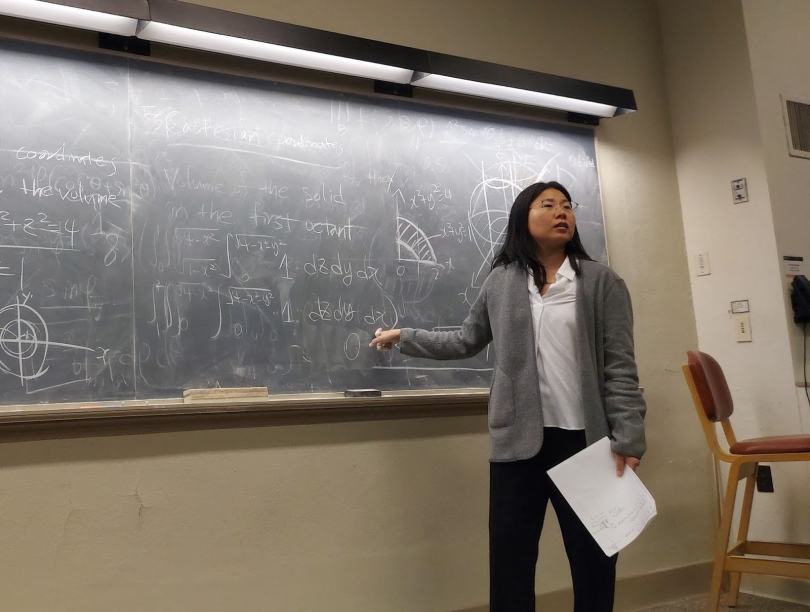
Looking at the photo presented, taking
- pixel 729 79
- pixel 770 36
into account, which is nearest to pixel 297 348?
pixel 729 79

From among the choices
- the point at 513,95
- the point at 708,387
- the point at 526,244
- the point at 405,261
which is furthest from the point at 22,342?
the point at 708,387

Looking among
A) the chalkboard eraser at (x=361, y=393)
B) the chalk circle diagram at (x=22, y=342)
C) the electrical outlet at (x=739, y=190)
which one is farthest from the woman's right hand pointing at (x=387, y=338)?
the electrical outlet at (x=739, y=190)

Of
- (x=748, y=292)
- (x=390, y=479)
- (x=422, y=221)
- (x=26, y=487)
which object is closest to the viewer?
(x=26, y=487)

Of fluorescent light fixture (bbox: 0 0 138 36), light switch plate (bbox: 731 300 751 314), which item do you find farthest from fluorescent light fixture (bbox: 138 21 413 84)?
light switch plate (bbox: 731 300 751 314)

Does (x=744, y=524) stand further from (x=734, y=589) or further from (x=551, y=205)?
(x=551, y=205)

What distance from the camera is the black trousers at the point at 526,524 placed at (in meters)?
2.00

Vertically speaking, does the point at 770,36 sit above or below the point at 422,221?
above

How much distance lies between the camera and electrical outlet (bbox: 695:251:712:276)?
3.51 m

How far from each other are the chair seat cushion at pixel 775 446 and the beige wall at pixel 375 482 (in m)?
0.54

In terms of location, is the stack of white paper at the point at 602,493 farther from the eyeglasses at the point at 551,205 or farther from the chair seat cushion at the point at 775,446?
the chair seat cushion at the point at 775,446

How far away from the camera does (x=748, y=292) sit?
Answer: 10.9 feet

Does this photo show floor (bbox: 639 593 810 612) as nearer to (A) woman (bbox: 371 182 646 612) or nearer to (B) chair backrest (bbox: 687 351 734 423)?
(B) chair backrest (bbox: 687 351 734 423)

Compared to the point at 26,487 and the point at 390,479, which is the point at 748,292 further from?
the point at 26,487

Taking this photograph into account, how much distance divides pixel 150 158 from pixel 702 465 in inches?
105
